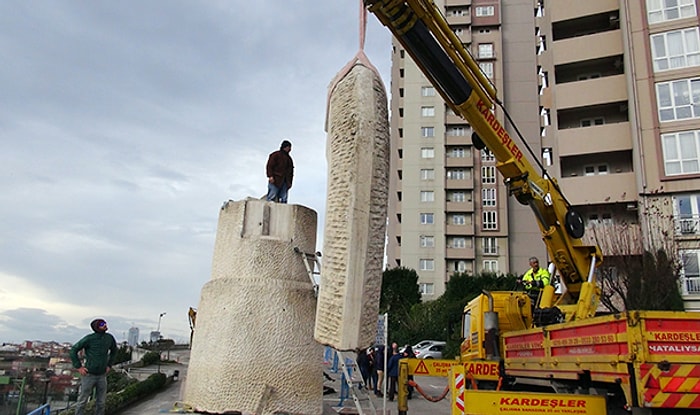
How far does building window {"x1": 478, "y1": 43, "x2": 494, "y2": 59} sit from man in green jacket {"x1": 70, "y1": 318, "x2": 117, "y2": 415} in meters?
47.4

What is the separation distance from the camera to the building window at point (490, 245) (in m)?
47.1

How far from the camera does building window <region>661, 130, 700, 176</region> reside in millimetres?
23734

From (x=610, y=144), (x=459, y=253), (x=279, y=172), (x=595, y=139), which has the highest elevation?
(x=595, y=139)

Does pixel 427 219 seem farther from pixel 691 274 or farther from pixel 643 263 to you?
pixel 643 263

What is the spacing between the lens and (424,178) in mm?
48875

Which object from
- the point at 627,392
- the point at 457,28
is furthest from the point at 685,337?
the point at 457,28

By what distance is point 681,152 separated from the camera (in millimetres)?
24172

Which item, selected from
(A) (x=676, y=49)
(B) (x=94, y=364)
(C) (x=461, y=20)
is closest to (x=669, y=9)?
(A) (x=676, y=49)

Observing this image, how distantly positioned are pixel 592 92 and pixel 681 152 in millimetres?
5624

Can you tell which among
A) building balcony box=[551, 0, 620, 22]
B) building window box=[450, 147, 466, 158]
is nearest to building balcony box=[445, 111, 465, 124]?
building window box=[450, 147, 466, 158]

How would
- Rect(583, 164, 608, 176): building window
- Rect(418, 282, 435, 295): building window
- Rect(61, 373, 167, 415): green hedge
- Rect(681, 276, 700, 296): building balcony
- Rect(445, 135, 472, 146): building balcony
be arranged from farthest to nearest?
Rect(445, 135, 472, 146): building balcony → Rect(418, 282, 435, 295): building window → Rect(583, 164, 608, 176): building window → Rect(681, 276, 700, 296): building balcony → Rect(61, 373, 167, 415): green hedge

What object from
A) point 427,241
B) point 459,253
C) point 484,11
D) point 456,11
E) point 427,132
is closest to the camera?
point 459,253

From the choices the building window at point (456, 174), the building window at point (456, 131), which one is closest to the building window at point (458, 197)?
the building window at point (456, 174)

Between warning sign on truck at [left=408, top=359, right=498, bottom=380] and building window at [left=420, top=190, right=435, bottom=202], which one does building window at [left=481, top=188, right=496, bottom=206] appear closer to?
building window at [left=420, top=190, right=435, bottom=202]
